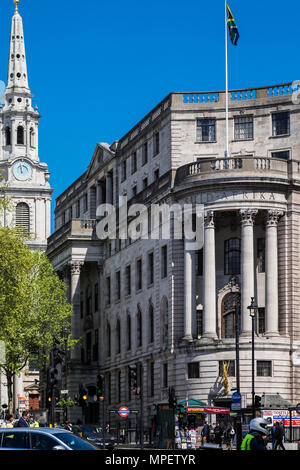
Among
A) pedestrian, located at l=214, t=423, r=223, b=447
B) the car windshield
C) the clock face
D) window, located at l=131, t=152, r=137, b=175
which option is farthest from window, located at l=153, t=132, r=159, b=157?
the clock face

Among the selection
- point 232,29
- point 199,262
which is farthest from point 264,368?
point 232,29

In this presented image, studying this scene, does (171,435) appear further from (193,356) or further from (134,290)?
(134,290)

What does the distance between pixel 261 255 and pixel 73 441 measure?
50632 millimetres

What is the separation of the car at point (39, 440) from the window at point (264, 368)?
46.2m

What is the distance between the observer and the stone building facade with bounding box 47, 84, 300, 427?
7312 centimetres

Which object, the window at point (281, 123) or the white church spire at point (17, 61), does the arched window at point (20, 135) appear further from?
the window at point (281, 123)

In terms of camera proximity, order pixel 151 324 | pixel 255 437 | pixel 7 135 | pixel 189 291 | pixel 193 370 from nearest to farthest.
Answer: pixel 255 437
pixel 193 370
pixel 189 291
pixel 151 324
pixel 7 135

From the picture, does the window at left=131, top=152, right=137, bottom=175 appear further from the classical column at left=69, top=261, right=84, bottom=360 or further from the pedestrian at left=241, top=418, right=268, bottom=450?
the pedestrian at left=241, top=418, right=268, bottom=450

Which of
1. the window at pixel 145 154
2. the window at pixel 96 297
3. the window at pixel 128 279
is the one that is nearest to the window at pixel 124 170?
the window at pixel 145 154

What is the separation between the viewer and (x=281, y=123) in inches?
3150

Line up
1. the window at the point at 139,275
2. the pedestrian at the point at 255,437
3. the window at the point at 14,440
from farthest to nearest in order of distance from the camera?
the window at the point at 139,275 → the window at the point at 14,440 → the pedestrian at the point at 255,437

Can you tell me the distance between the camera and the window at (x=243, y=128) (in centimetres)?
8131

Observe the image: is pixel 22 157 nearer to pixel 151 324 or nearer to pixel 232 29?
pixel 151 324

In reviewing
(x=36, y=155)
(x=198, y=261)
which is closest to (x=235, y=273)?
(x=198, y=261)
